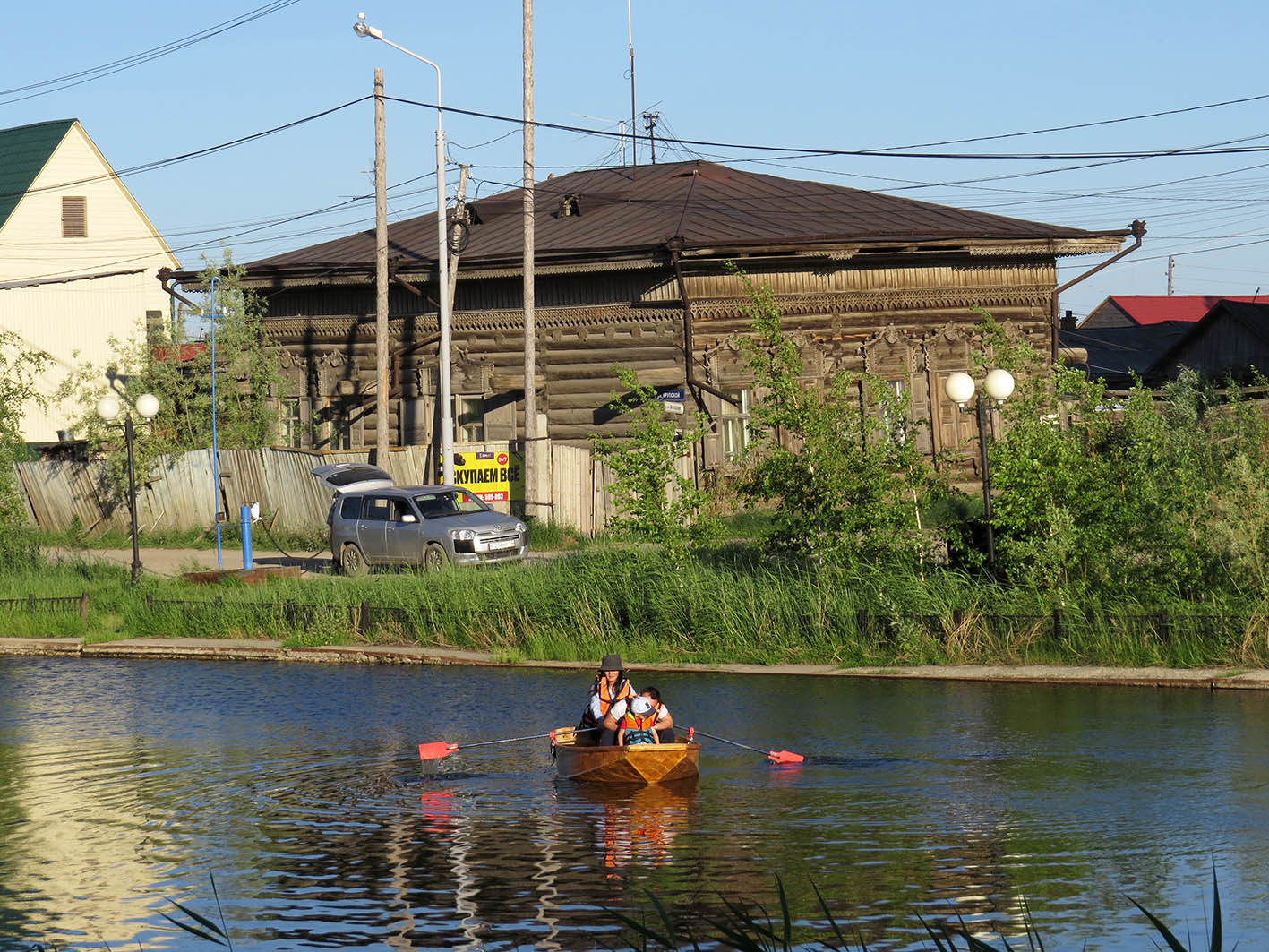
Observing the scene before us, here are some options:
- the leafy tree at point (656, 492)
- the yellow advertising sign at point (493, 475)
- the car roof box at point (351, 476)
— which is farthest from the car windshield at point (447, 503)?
the leafy tree at point (656, 492)

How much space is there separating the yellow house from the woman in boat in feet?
141

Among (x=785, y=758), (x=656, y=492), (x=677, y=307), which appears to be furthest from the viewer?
(x=677, y=307)

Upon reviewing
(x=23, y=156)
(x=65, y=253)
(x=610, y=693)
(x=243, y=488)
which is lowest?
(x=610, y=693)

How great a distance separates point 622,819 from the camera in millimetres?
13492

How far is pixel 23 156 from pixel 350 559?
35905 millimetres

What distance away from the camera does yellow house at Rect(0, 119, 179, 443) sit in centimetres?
5525

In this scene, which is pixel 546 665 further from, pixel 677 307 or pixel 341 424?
pixel 341 424

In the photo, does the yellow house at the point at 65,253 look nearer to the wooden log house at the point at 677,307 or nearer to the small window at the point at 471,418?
the wooden log house at the point at 677,307

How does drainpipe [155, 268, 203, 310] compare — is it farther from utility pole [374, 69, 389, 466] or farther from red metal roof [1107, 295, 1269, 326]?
red metal roof [1107, 295, 1269, 326]

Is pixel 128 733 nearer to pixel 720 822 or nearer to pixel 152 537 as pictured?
pixel 720 822

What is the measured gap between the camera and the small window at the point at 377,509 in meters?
30.2

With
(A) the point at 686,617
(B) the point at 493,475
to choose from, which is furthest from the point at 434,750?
(B) the point at 493,475

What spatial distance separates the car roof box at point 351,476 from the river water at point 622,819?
1356 centimetres

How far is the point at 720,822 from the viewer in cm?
1301
